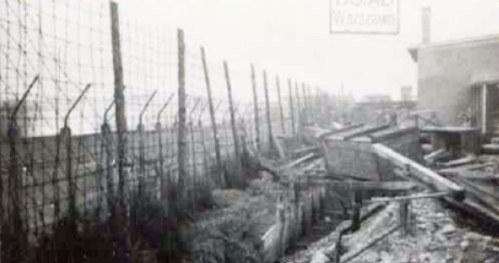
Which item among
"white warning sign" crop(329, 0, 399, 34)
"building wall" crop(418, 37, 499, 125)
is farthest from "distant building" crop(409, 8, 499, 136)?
"white warning sign" crop(329, 0, 399, 34)

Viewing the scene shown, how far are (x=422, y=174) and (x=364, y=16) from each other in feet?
8.55

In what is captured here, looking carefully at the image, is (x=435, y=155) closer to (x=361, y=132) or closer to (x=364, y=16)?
(x=361, y=132)

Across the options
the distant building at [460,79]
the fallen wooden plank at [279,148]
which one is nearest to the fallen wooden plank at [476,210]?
the fallen wooden plank at [279,148]

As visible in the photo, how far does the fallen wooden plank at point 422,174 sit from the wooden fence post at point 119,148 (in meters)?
4.15

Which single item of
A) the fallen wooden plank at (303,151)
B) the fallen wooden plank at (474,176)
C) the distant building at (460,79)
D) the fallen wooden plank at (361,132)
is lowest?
the fallen wooden plank at (303,151)

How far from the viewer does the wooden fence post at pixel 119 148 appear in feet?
18.8

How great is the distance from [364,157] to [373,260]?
381 centimetres

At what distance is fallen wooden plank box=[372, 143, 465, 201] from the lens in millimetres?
6479

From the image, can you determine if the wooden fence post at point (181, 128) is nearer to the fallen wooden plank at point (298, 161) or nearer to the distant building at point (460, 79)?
the fallen wooden plank at point (298, 161)

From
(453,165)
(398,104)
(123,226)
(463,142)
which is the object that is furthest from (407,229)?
(398,104)

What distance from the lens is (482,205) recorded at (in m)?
6.94

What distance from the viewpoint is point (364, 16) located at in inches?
307

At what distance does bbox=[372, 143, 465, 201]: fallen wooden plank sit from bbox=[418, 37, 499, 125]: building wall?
47.8ft

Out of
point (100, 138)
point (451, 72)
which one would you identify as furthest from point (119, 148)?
point (451, 72)
